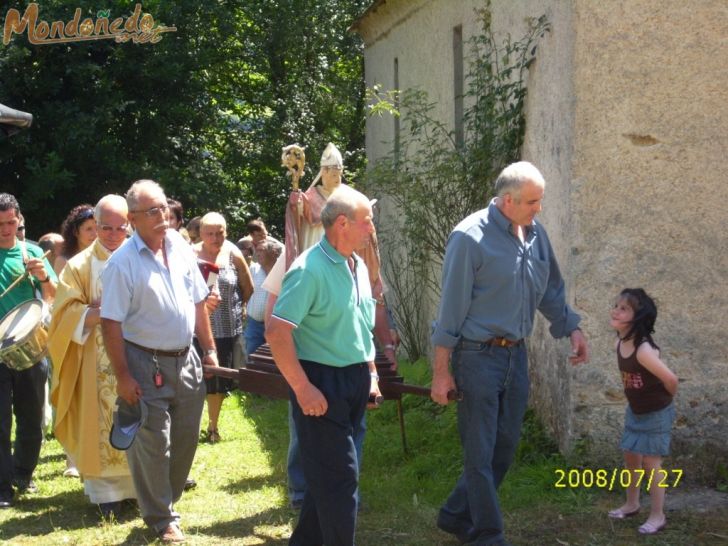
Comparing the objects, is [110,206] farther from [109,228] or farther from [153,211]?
[153,211]

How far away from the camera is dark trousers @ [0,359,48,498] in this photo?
7.31m

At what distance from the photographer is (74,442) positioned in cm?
706

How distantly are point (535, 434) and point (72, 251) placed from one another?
3.52 metres

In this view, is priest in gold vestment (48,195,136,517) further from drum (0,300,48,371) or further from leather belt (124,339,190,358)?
leather belt (124,339,190,358)

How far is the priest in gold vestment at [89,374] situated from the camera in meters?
6.70

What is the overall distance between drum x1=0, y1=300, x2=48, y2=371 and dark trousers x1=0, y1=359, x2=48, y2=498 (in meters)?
0.26

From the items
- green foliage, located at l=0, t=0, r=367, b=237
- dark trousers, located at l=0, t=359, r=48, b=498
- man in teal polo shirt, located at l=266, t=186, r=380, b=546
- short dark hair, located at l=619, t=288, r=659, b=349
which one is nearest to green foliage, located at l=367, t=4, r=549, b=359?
short dark hair, located at l=619, t=288, r=659, b=349

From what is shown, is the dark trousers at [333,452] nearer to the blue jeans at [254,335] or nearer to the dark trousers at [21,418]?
the dark trousers at [21,418]

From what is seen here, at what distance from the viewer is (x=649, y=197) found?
6.93 metres

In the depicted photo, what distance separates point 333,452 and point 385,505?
2160 mm

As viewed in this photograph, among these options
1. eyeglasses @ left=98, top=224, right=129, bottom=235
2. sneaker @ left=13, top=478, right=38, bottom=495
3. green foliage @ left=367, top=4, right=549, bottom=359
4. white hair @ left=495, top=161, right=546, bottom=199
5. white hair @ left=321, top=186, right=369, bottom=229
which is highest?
green foliage @ left=367, top=4, right=549, bottom=359

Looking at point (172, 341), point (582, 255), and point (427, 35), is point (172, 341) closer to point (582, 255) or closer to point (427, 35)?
point (582, 255)

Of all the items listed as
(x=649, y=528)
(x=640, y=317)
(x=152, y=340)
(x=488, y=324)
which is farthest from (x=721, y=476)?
(x=152, y=340)
